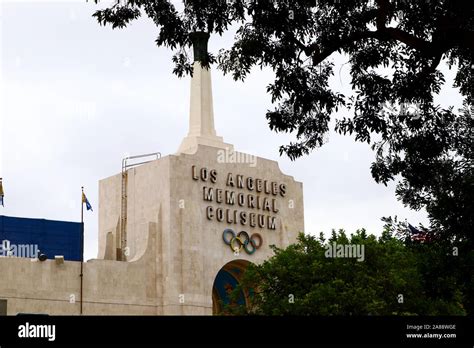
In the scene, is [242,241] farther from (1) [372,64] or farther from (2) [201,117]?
(1) [372,64]

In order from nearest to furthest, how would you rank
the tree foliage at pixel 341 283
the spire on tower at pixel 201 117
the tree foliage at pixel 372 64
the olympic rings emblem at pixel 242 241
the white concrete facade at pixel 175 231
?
1. the tree foliage at pixel 372 64
2. the tree foliage at pixel 341 283
3. the white concrete facade at pixel 175 231
4. the olympic rings emblem at pixel 242 241
5. the spire on tower at pixel 201 117

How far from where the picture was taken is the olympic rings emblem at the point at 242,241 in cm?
7394

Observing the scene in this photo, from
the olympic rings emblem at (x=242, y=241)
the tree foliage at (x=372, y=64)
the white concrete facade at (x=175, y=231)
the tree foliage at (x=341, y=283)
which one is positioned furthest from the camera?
the olympic rings emblem at (x=242, y=241)

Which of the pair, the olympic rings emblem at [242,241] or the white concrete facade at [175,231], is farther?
the olympic rings emblem at [242,241]

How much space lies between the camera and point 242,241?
74.8 metres

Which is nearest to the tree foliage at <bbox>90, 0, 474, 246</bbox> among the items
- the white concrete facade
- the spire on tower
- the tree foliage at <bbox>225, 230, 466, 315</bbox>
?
the tree foliage at <bbox>225, 230, 466, 315</bbox>

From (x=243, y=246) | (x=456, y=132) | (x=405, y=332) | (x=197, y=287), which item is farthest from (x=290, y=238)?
(x=405, y=332)

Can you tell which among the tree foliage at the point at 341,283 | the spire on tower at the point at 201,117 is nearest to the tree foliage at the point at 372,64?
the tree foliage at the point at 341,283

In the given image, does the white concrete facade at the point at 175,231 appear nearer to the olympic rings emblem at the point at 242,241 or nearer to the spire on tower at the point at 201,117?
the spire on tower at the point at 201,117

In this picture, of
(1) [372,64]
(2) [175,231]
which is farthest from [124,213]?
(1) [372,64]

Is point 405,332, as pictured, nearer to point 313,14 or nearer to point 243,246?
point 313,14

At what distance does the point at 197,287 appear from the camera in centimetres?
7031

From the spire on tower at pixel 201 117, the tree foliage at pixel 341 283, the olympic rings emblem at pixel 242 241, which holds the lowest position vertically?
the tree foliage at pixel 341 283

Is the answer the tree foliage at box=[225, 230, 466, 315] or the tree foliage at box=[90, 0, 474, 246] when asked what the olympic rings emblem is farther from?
the tree foliage at box=[90, 0, 474, 246]
